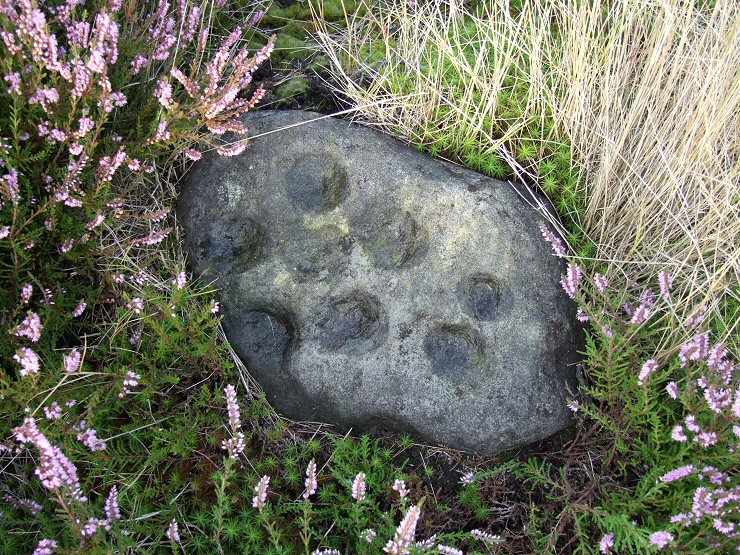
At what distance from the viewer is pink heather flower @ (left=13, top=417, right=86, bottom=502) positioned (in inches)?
90.7

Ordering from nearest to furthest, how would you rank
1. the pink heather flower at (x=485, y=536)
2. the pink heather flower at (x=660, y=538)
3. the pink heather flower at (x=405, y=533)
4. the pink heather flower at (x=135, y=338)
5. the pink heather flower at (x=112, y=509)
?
the pink heather flower at (x=405, y=533) < the pink heather flower at (x=660, y=538) < the pink heather flower at (x=112, y=509) < the pink heather flower at (x=485, y=536) < the pink heather flower at (x=135, y=338)

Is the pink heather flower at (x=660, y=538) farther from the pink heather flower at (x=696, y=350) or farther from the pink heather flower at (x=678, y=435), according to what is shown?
the pink heather flower at (x=696, y=350)

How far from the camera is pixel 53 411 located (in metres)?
2.73

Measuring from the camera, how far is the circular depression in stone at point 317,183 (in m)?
3.46

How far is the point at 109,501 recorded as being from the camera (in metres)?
2.65

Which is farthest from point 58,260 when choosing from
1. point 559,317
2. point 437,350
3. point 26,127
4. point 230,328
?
point 559,317

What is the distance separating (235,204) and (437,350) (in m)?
1.35

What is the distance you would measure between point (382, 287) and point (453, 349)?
19.5 inches

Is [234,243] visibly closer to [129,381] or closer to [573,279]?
[129,381]

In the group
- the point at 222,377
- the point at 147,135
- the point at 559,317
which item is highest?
the point at 147,135

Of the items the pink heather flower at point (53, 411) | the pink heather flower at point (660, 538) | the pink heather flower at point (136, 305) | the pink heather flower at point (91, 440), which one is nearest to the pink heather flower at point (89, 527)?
the pink heather flower at point (91, 440)

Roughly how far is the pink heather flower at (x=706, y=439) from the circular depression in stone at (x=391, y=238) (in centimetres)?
158

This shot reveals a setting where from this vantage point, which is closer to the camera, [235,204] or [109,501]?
[109,501]

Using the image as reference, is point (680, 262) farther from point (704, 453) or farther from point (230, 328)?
point (230, 328)
